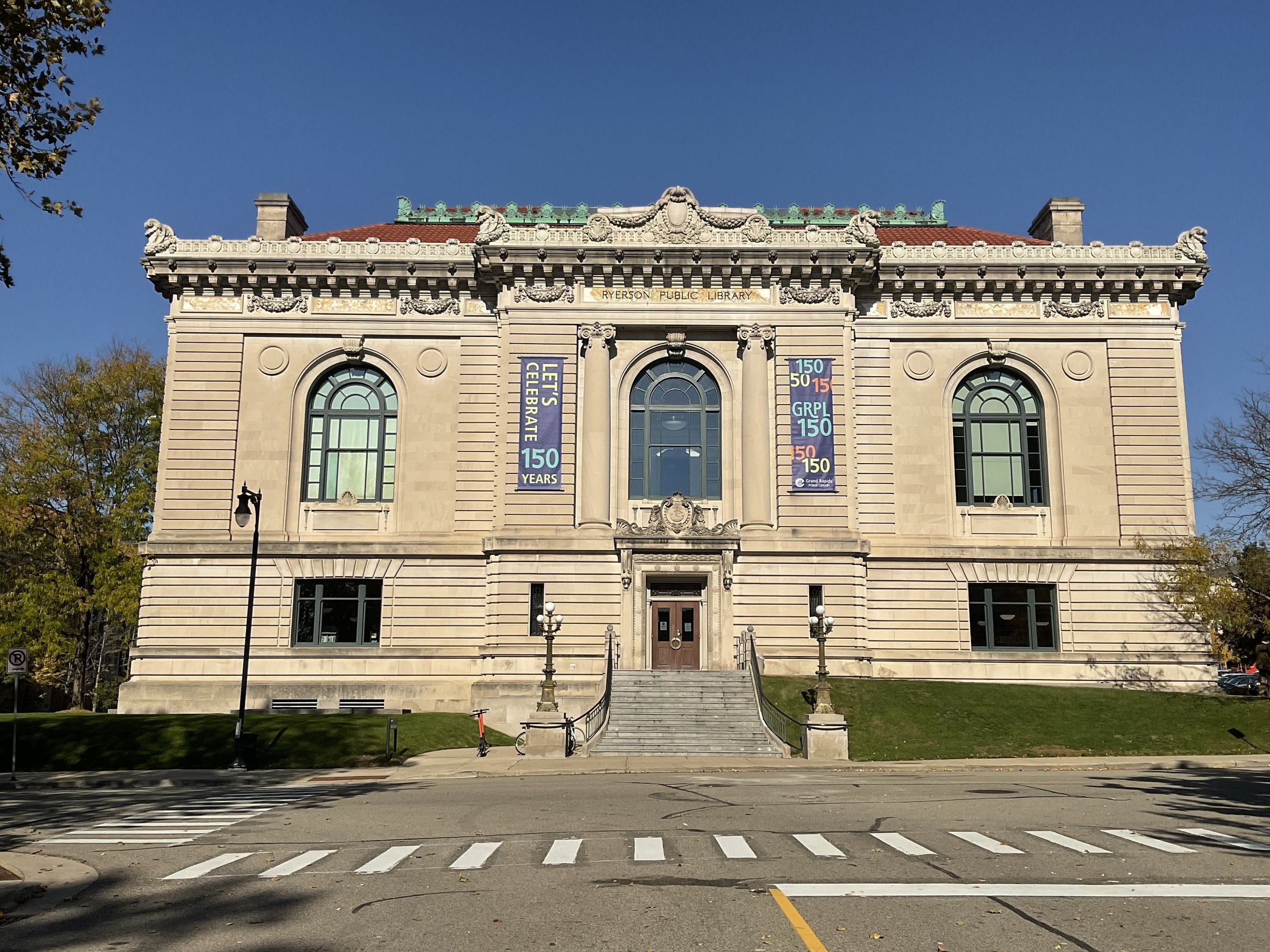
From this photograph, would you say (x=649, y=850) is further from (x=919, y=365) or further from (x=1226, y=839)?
(x=919, y=365)

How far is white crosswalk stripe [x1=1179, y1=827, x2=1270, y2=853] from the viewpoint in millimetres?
13141

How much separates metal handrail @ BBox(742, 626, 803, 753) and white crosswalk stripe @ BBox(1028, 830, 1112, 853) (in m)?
16.5

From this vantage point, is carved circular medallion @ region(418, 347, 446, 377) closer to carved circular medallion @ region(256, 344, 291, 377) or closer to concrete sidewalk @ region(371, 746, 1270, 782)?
carved circular medallion @ region(256, 344, 291, 377)

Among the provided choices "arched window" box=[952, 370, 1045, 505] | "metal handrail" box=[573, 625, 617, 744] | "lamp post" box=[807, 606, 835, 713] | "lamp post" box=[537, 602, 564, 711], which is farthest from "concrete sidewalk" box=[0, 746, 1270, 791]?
"arched window" box=[952, 370, 1045, 505]

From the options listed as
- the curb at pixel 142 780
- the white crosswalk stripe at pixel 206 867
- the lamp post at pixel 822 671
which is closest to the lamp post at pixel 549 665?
the curb at pixel 142 780

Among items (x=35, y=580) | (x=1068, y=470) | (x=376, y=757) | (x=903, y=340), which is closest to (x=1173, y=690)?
(x=1068, y=470)

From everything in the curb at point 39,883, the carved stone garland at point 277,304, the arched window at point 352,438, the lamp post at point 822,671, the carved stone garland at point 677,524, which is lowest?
the curb at point 39,883

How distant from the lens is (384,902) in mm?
9969

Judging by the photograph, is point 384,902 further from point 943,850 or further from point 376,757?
point 376,757

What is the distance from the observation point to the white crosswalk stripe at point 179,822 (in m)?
14.9

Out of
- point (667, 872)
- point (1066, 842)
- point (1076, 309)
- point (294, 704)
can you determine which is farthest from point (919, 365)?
point (667, 872)

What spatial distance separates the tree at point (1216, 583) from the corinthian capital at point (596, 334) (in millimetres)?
20680

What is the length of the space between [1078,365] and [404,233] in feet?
96.5

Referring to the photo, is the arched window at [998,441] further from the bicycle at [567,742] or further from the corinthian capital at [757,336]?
the bicycle at [567,742]
